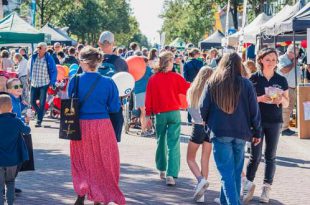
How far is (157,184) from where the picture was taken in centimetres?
903

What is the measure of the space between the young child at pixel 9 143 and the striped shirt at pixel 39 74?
355 inches

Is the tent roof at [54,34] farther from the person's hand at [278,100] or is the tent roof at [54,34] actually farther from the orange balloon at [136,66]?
the person's hand at [278,100]

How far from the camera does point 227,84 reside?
20.5 feet

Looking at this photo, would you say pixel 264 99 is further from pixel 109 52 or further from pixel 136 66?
pixel 136 66

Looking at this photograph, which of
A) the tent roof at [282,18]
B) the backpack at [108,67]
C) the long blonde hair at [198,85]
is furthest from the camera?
the tent roof at [282,18]

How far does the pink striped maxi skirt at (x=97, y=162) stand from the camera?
23.5 ft

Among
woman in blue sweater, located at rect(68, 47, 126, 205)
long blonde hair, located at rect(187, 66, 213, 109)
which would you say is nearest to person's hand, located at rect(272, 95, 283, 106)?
long blonde hair, located at rect(187, 66, 213, 109)

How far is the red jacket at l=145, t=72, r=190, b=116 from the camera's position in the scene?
8.93m

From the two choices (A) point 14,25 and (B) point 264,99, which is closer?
(B) point 264,99

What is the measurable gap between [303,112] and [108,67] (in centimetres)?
687

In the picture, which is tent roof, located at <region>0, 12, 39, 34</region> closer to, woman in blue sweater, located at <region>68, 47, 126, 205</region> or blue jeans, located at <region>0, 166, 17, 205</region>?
woman in blue sweater, located at <region>68, 47, 126, 205</region>

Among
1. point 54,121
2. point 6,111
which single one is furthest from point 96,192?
point 54,121

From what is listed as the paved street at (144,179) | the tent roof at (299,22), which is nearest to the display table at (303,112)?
the paved street at (144,179)

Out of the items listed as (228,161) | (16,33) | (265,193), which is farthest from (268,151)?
(16,33)
